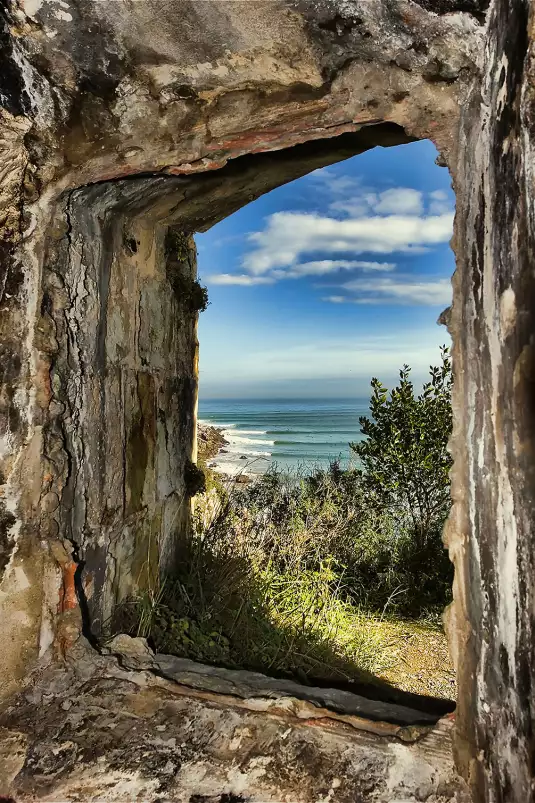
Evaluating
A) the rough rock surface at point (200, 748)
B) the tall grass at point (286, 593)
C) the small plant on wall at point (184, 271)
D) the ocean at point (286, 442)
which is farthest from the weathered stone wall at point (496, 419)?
the ocean at point (286, 442)

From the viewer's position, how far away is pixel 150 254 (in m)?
2.94

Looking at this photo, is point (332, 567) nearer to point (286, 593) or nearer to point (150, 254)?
point (286, 593)

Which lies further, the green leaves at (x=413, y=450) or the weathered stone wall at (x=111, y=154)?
the green leaves at (x=413, y=450)

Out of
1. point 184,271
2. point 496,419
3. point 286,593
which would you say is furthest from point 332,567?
point 496,419

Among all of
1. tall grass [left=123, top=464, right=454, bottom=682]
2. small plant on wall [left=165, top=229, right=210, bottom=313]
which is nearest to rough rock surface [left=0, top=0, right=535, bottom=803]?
small plant on wall [left=165, top=229, right=210, bottom=313]

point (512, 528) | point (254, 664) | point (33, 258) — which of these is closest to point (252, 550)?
point (254, 664)

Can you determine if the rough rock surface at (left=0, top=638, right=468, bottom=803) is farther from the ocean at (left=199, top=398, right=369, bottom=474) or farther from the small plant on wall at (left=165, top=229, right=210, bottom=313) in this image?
the ocean at (left=199, top=398, right=369, bottom=474)

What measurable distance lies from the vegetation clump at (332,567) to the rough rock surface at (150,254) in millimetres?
723

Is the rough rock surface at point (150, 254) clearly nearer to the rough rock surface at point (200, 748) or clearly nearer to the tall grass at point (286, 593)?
the rough rock surface at point (200, 748)

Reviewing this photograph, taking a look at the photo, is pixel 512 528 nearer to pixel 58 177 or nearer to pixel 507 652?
pixel 507 652

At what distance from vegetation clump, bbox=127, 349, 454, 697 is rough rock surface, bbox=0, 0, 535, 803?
2.37 ft

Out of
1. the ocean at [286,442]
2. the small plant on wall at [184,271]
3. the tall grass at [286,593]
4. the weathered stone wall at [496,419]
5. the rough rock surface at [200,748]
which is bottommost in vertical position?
the ocean at [286,442]

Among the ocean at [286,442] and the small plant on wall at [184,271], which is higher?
the small plant on wall at [184,271]

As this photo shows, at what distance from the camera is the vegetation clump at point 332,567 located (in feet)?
10.5
